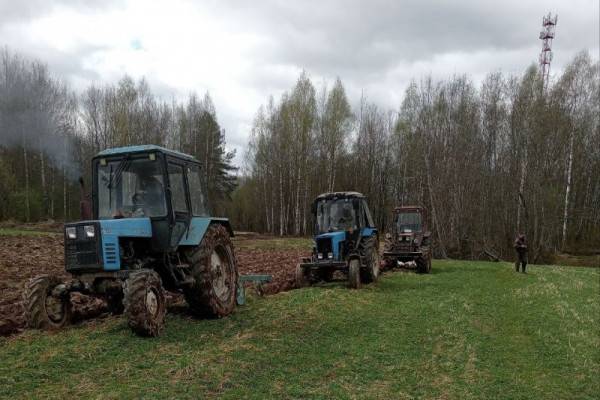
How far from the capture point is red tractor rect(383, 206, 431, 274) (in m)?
17.6

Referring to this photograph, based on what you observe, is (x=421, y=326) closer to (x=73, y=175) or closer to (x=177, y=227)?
(x=177, y=227)

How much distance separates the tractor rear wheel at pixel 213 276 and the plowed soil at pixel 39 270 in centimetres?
139

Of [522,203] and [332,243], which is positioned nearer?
[332,243]

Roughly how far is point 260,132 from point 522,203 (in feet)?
76.0

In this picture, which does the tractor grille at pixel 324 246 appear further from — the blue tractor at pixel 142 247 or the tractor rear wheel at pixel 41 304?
the tractor rear wheel at pixel 41 304

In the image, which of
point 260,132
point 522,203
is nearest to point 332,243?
point 522,203

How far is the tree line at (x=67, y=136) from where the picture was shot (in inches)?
477

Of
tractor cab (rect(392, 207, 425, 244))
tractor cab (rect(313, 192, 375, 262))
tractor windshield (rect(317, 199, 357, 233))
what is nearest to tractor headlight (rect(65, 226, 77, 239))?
tractor cab (rect(313, 192, 375, 262))

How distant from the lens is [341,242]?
12.8 metres

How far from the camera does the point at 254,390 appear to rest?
509 centimetres

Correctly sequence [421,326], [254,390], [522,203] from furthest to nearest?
[522,203] < [421,326] < [254,390]

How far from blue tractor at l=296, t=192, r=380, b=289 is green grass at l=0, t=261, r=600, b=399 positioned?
2459 millimetres

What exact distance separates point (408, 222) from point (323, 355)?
1365 cm

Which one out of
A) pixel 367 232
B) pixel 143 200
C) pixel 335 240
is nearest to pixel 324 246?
pixel 335 240
